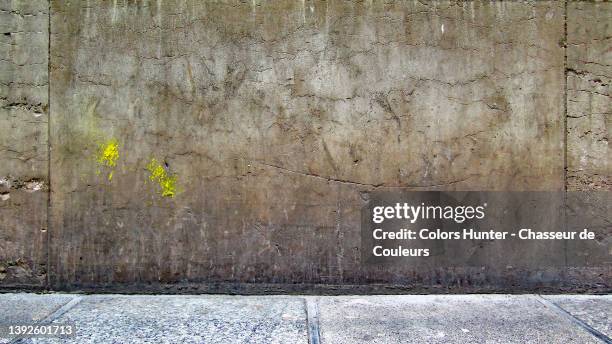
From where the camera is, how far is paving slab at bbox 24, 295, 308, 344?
115 inches

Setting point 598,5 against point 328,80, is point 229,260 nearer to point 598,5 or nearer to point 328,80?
point 328,80

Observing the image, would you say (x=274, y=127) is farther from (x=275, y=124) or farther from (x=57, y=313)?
(x=57, y=313)

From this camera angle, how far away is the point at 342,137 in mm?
3762

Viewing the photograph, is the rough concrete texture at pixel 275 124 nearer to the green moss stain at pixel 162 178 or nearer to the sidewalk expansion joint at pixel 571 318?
the green moss stain at pixel 162 178

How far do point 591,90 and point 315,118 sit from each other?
2320 millimetres

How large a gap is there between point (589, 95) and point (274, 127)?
2642mm

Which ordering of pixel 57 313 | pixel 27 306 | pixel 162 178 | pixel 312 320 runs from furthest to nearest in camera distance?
pixel 162 178 → pixel 27 306 → pixel 57 313 → pixel 312 320

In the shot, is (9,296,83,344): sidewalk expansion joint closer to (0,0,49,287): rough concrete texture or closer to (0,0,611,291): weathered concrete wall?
(0,0,611,291): weathered concrete wall

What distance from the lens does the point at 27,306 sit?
345 cm

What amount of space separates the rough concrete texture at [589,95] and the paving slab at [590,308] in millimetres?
903

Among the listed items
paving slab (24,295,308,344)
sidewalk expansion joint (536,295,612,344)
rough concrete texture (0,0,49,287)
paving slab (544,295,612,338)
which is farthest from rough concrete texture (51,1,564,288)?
paving slab (544,295,612,338)

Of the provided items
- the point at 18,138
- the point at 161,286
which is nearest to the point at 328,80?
the point at 161,286

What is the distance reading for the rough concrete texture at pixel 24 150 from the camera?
12.3ft

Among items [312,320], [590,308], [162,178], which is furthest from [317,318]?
[590,308]
